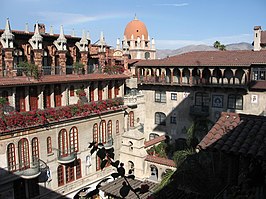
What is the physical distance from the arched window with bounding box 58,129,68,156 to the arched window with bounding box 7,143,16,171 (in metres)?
4.66

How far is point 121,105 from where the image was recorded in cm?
3406

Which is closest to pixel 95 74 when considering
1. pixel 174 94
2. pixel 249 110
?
pixel 174 94

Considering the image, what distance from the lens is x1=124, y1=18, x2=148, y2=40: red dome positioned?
254 feet

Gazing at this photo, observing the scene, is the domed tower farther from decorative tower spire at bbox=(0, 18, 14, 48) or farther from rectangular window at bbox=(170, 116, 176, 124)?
decorative tower spire at bbox=(0, 18, 14, 48)

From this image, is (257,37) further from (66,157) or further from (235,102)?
(66,157)

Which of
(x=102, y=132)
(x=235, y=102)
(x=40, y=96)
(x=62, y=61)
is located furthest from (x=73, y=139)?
(x=235, y=102)

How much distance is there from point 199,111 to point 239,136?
80.1 ft

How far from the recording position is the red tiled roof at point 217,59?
31.2m

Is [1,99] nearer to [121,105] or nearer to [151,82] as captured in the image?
[121,105]

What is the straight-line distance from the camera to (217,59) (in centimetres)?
3425

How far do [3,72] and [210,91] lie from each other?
859 inches

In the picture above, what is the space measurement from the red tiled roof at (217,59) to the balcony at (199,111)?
5.03 meters

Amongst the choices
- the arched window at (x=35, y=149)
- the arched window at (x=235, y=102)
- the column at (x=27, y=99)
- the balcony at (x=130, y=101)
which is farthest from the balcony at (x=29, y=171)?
the arched window at (x=235, y=102)

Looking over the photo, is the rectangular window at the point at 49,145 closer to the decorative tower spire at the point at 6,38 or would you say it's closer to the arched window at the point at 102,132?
the arched window at the point at 102,132
